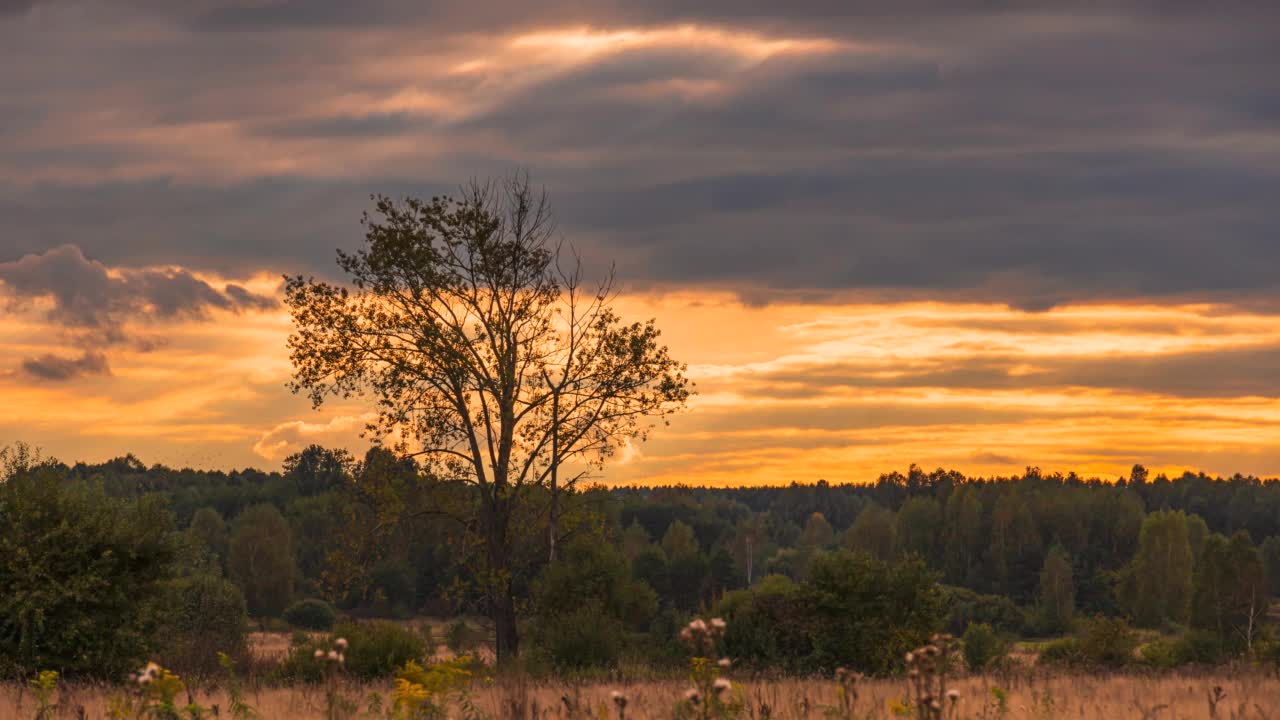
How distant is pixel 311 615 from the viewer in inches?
4417

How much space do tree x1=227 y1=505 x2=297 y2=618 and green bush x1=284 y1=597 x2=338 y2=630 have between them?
20.3ft

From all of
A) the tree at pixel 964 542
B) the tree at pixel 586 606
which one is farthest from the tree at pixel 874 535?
the tree at pixel 586 606

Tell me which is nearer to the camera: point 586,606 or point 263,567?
point 586,606

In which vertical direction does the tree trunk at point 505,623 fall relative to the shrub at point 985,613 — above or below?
above

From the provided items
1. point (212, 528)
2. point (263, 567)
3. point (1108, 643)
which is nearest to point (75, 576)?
point (1108, 643)

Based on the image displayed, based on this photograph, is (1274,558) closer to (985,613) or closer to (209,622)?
(985,613)

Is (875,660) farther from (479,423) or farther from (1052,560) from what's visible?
(1052,560)

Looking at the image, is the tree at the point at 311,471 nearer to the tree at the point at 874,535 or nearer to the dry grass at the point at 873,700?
the tree at the point at 874,535

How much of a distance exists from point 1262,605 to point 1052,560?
45.1 metres

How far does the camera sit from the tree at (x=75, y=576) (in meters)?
26.2

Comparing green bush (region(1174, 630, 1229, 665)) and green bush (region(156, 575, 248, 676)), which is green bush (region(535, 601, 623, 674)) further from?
green bush (region(1174, 630, 1229, 665))

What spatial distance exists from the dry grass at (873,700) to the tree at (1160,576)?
124361 millimetres

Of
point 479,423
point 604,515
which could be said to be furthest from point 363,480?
point 604,515

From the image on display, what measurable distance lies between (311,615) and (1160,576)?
87535mm
